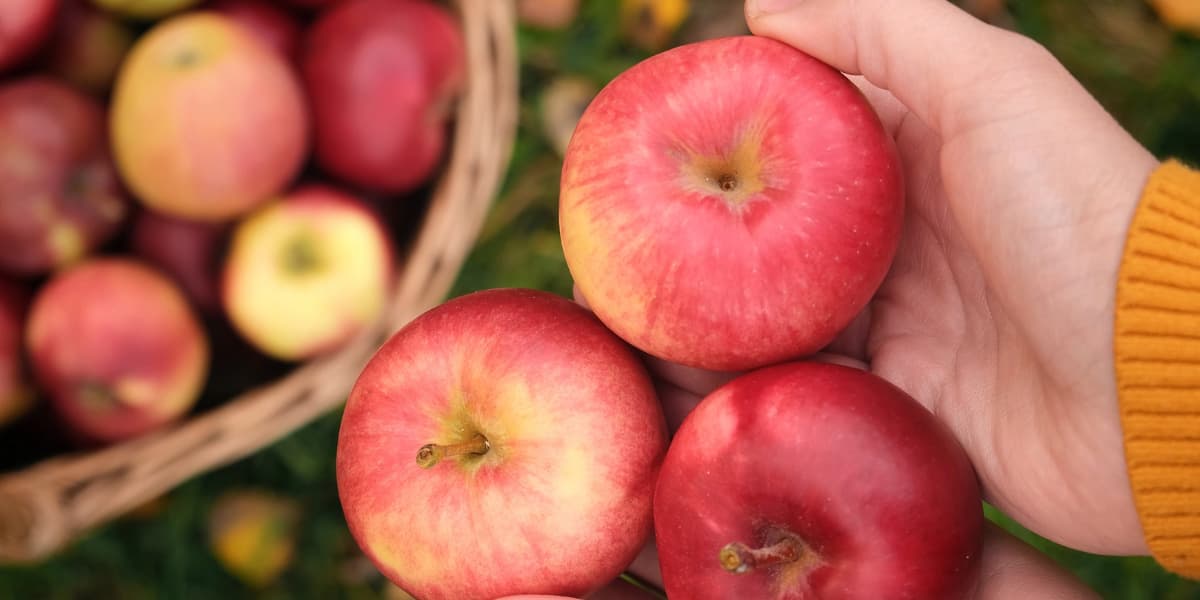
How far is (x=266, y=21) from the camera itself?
1.69 m

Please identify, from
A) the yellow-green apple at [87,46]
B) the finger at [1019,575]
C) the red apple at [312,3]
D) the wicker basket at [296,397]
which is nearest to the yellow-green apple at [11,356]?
the wicker basket at [296,397]

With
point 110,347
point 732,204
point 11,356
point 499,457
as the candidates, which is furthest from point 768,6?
point 11,356

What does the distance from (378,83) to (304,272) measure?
35cm

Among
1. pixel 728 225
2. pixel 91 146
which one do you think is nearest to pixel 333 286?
pixel 91 146

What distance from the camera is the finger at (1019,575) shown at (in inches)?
41.0

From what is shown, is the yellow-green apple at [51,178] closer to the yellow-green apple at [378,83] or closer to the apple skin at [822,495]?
the yellow-green apple at [378,83]

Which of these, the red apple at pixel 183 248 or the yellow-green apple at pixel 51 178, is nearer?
the yellow-green apple at pixel 51 178

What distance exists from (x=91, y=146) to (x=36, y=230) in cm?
16

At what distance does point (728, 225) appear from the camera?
37.1 inches

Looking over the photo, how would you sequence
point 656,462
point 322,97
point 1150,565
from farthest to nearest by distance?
1. point 1150,565
2. point 322,97
3. point 656,462

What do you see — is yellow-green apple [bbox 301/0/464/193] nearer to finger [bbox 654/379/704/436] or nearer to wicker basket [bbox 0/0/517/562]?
wicker basket [bbox 0/0/517/562]

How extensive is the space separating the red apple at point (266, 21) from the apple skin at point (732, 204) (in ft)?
2.99

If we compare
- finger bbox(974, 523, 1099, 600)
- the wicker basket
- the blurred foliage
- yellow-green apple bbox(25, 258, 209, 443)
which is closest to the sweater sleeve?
finger bbox(974, 523, 1099, 600)

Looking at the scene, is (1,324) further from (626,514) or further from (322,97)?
(626,514)
